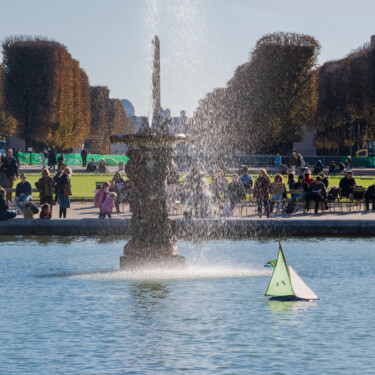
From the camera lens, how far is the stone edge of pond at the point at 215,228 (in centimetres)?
1805

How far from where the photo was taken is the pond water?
835 cm

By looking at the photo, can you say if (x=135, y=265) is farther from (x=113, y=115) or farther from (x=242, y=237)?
(x=113, y=115)

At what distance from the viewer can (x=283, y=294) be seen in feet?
37.1

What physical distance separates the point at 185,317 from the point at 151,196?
3.69 m

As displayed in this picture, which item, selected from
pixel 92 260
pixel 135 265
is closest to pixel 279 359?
pixel 135 265

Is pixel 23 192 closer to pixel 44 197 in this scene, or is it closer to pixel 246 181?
pixel 44 197

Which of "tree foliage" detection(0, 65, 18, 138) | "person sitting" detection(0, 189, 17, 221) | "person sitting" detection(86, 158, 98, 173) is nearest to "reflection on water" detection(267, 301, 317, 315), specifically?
"person sitting" detection(0, 189, 17, 221)

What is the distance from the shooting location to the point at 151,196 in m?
13.8

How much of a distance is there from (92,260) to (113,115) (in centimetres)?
8422

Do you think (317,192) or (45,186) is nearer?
(45,186)

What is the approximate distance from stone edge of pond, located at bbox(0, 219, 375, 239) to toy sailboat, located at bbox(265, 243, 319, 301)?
6.62 meters

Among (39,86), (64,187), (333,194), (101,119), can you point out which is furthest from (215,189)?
(101,119)

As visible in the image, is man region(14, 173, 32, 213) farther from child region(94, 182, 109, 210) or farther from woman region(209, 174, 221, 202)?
woman region(209, 174, 221, 202)

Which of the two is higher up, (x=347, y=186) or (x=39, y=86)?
(x=39, y=86)
